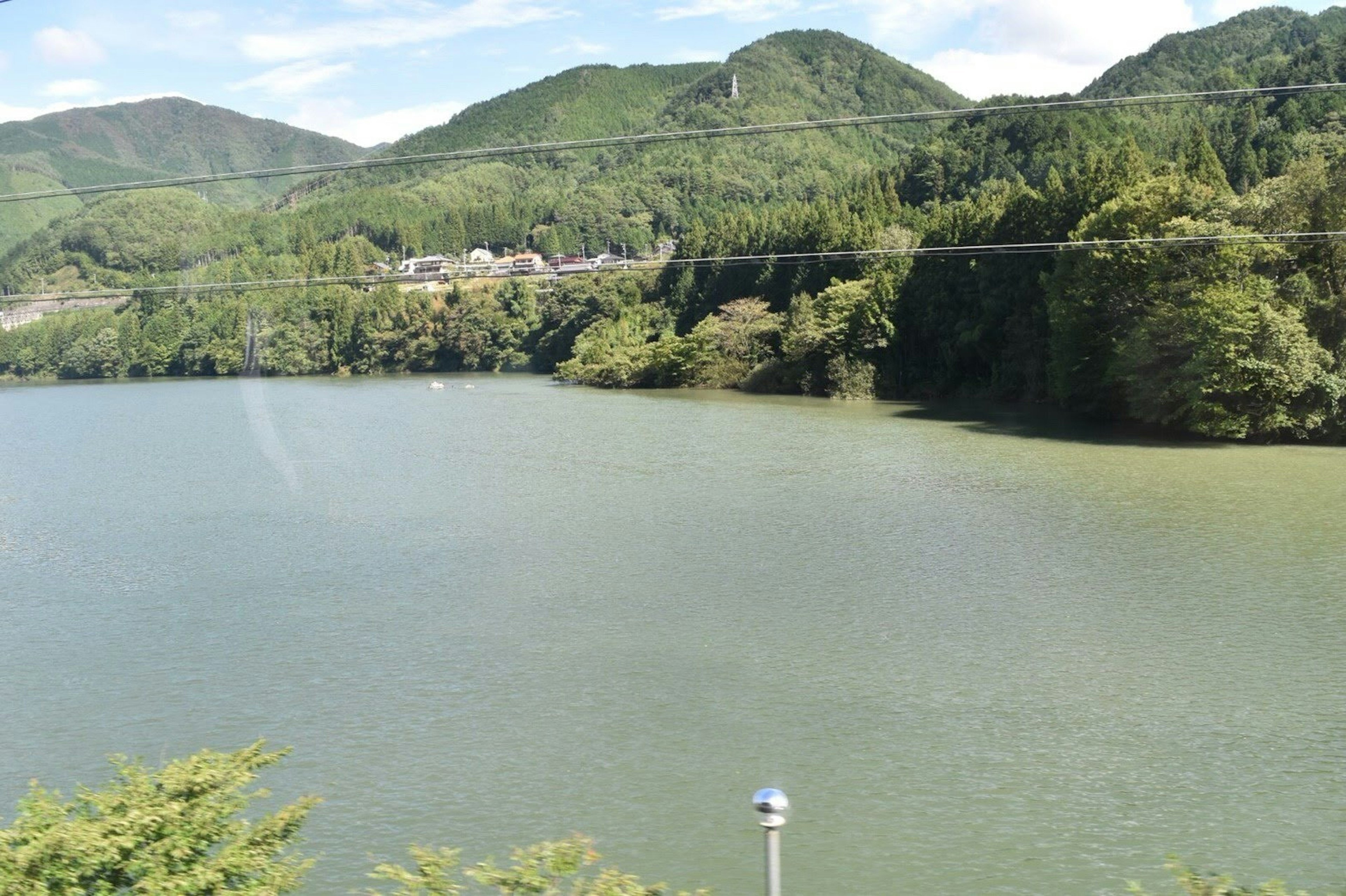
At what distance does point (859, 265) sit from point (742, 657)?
36.9 metres

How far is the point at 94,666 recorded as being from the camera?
12.5 meters

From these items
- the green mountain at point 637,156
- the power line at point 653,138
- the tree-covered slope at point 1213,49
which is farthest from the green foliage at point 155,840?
the tree-covered slope at point 1213,49

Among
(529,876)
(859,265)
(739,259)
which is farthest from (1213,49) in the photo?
(529,876)

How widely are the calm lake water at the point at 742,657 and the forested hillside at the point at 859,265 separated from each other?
3.56 meters

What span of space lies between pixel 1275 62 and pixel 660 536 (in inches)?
2627

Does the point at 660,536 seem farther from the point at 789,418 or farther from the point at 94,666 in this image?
the point at 789,418

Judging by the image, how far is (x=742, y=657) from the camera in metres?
12.3

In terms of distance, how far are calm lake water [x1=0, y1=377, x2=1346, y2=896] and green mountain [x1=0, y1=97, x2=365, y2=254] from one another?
2339 inches

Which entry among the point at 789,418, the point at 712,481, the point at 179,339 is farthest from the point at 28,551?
the point at 179,339

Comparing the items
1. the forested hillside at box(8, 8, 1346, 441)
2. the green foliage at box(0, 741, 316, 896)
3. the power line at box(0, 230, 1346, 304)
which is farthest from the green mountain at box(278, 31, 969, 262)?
the green foliage at box(0, 741, 316, 896)

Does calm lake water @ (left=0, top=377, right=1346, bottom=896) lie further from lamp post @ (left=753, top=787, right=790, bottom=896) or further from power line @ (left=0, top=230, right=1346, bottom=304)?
power line @ (left=0, top=230, right=1346, bottom=304)

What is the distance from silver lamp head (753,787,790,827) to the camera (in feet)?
13.6

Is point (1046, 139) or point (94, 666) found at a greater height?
point (1046, 139)

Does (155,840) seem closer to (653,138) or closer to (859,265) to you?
(653,138)
